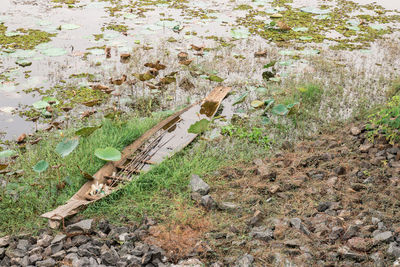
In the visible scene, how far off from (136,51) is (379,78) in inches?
150

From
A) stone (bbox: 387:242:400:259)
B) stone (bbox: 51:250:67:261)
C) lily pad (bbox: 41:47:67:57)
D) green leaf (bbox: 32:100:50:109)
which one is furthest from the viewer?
lily pad (bbox: 41:47:67:57)

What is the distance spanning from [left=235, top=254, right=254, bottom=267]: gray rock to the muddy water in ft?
9.90

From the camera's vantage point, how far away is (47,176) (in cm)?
391

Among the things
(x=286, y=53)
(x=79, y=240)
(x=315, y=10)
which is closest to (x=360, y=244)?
(x=79, y=240)

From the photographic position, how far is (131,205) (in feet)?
11.8

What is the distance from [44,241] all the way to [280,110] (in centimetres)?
301

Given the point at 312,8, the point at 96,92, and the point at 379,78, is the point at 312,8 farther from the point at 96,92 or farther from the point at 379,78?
the point at 96,92

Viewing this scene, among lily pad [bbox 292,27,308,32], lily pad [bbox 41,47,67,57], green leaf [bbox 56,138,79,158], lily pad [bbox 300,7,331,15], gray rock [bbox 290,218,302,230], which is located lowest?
gray rock [bbox 290,218,302,230]

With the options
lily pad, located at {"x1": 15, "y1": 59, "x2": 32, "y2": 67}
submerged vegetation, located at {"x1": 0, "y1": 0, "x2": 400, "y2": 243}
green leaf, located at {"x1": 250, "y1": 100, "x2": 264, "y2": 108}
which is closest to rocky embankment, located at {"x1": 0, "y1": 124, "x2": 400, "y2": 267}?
submerged vegetation, located at {"x1": 0, "y1": 0, "x2": 400, "y2": 243}

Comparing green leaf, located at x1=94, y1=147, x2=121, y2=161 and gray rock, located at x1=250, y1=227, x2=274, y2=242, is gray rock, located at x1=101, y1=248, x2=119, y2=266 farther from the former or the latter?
green leaf, located at x1=94, y1=147, x2=121, y2=161

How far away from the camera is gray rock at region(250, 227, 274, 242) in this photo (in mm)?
3045

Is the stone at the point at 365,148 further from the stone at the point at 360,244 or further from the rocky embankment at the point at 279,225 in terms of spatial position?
the stone at the point at 360,244

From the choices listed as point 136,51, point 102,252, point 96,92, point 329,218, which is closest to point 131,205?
point 102,252

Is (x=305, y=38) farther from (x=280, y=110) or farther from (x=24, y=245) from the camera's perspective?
(x=24, y=245)
